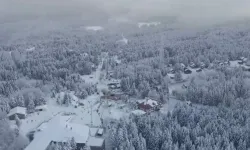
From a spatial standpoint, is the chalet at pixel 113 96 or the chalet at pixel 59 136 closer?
the chalet at pixel 59 136

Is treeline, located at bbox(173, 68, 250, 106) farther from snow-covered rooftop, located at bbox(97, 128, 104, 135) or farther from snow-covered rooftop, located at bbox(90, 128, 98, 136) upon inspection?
snow-covered rooftop, located at bbox(90, 128, 98, 136)

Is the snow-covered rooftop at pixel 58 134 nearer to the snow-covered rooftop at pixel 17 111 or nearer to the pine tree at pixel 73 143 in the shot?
the pine tree at pixel 73 143

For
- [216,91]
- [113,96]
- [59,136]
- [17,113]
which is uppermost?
[216,91]

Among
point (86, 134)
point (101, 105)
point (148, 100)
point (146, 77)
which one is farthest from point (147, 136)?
point (146, 77)

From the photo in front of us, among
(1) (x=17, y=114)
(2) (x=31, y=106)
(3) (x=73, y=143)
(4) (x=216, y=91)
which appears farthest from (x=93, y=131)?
(4) (x=216, y=91)

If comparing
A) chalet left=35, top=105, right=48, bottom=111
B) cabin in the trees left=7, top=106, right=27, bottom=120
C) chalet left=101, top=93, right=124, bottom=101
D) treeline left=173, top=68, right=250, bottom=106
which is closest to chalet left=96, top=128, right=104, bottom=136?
chalet left=101, top=93, right=124, bottom=101

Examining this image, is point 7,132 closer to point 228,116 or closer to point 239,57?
point 228,116

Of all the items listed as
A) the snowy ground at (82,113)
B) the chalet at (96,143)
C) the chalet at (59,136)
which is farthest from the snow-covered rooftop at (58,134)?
the snowy ground at (82,113)

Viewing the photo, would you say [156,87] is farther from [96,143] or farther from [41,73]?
[41,73]

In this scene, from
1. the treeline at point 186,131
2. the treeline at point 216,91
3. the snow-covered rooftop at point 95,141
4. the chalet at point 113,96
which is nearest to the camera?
the treeline at point 186,131
